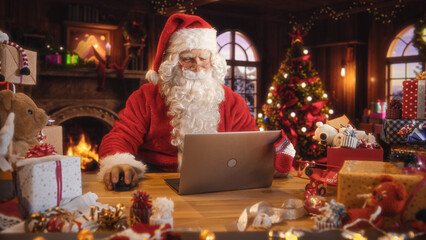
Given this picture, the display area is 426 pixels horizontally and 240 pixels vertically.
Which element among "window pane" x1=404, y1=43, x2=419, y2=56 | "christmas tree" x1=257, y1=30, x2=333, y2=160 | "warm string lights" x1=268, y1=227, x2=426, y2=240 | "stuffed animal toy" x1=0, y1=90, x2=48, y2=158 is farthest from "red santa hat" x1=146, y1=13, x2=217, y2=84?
"window pane" x1=404, y1=43, x2=419, y2=56

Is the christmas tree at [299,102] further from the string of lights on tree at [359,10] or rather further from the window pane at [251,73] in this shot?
the window pane at [251,73]

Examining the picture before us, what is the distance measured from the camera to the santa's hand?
137 centimetres

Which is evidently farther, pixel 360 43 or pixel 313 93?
pixel 360 43

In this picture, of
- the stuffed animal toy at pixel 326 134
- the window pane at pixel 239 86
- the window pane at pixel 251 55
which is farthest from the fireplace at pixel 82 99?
the stuffed animal toy at pixel 326 134

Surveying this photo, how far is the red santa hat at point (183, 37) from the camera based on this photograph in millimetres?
2129

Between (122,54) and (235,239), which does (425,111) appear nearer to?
(235,239)

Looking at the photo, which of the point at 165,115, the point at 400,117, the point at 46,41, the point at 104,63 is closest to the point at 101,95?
the point at 104,63

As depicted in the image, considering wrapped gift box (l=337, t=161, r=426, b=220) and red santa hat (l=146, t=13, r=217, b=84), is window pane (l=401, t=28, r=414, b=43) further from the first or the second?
wrapped gift box (l=337, t=161, r=426, b=220)

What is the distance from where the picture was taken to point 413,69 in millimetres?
6348

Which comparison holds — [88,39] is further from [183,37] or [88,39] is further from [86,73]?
[183,37]

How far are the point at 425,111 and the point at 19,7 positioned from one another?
203 inches

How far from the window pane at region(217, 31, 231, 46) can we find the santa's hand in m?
5.71

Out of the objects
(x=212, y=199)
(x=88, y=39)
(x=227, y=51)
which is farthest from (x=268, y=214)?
(x=227, y=51)

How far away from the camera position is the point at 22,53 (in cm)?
149
